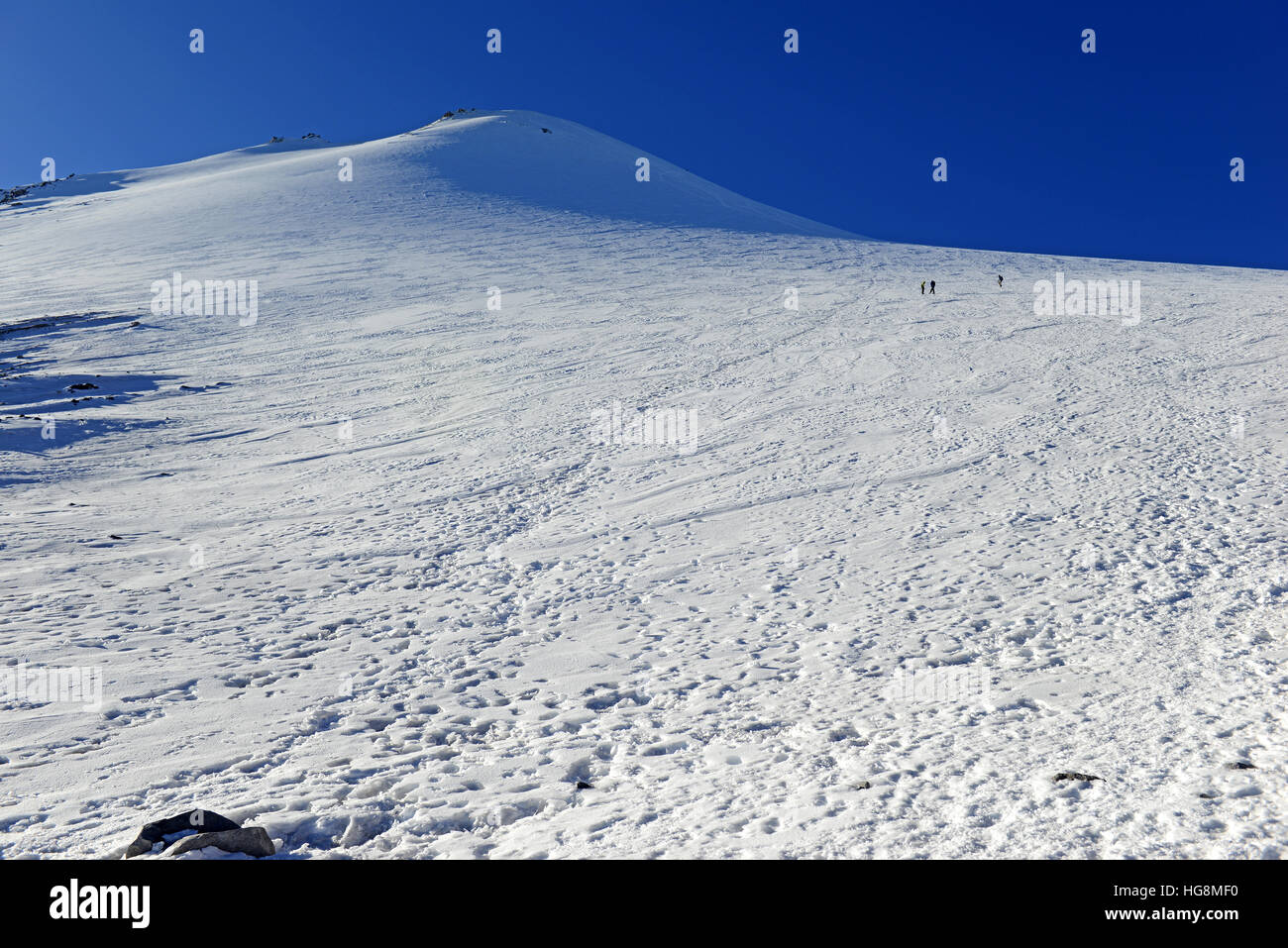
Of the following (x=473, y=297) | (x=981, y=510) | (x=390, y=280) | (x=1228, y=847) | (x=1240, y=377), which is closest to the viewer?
(x=1228, y=847)

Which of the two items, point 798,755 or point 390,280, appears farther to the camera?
point 390,280

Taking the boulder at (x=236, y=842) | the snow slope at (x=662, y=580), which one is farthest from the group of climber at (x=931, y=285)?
the boulder at (x=236, y=842)

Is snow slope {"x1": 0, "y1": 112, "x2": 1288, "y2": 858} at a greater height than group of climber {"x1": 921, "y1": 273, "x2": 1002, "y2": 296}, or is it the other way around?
group of climber {"x1": 921, "y1": 273, "x2": 1002, "y2": 296}

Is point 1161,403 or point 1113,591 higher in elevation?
point 1161,403

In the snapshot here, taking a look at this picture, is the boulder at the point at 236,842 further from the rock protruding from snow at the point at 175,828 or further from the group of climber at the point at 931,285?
the group of climber at the point at 931,285

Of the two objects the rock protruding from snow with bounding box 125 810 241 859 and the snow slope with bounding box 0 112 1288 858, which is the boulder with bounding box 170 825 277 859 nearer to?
the rock protruding from snow with bounding box 125 810 241 859

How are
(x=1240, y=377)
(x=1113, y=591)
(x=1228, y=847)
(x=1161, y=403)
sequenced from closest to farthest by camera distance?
(x=1228, y=847) → (x=1113, y=591) → (x=1161, y=403) → (x=1240, y=377)

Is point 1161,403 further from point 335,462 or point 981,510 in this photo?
point 335,462

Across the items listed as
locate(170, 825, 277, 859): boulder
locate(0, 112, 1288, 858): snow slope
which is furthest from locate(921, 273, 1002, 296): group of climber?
locate(170, 825, 277, 859): boulder
